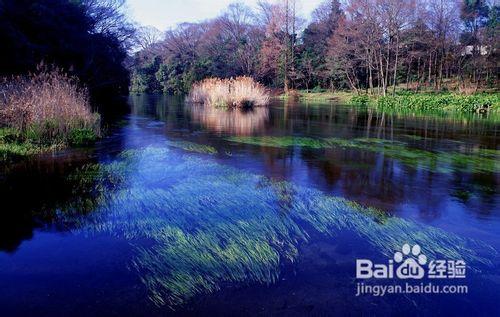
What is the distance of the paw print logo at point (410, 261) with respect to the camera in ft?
11.6

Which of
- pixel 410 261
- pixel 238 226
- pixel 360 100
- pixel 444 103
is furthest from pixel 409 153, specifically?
pixel 360 100

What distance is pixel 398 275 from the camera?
11.5 feet

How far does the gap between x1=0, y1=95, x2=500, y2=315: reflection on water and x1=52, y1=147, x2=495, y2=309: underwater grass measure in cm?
2

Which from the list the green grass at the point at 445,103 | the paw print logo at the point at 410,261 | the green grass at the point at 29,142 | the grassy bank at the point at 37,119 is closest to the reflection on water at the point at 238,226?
the paw print logo at the point at 410,261

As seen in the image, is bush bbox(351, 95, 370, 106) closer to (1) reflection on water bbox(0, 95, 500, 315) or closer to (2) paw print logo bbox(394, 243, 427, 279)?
(1) reflection on water bbox(0, 95, 500, 315)

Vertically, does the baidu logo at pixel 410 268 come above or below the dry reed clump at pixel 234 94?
below

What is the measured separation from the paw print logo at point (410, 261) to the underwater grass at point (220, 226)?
9 cm

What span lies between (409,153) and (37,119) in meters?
8.15

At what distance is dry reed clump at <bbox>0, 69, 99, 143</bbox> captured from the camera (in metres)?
8.76

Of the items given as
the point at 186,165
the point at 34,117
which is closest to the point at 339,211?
the point at 186,165

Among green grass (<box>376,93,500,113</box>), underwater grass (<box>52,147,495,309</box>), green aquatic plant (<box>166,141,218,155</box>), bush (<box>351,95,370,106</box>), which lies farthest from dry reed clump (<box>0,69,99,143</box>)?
bush (<box>351,95,370,106</box>)

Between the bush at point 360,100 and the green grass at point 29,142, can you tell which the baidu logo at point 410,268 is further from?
the bush at point 360,100

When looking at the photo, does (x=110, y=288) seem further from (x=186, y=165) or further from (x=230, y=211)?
(x=186, y=165)

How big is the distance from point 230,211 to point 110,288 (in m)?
2.01
